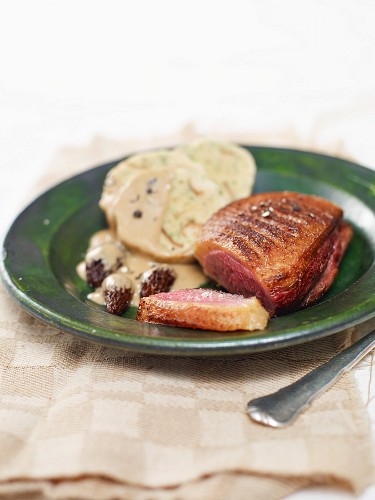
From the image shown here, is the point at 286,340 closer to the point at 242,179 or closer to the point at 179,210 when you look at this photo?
the point at 179,210

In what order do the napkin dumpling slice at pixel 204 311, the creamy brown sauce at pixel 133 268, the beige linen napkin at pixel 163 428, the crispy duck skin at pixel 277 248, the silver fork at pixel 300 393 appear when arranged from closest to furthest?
1. the beige linen napkin at pixel 163 428
2. the silver fork at pixel 300 393
3. the napkin dumpling slice at pixel 204 311
4. the crispy duck skin at pixel 277 248
5. the creamy brown sauce at pixel 133 268

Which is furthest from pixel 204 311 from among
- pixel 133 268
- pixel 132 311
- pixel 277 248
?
pixel 133 268

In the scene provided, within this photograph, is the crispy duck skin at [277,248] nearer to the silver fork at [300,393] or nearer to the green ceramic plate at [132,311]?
the green ceramic plate at [132,311]

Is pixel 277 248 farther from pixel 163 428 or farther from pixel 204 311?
pixel 163 428

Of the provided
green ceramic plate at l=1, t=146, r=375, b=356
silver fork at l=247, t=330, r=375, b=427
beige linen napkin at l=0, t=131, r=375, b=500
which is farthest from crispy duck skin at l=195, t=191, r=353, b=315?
silver fork at l=247, t=330, r=375, b=427

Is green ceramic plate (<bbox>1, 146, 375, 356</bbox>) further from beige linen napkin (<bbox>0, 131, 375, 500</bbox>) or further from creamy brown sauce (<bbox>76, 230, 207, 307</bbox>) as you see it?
beige linen napkin (<bbox>0, 131, 375, 500</bbox>)

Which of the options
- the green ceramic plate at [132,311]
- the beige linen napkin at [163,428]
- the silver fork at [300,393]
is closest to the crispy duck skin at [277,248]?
the green ceramic plate at [132,311]
